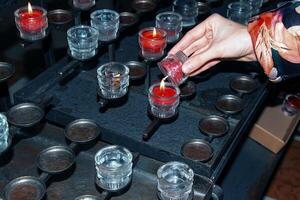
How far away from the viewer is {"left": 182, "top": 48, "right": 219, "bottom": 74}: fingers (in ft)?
3.90

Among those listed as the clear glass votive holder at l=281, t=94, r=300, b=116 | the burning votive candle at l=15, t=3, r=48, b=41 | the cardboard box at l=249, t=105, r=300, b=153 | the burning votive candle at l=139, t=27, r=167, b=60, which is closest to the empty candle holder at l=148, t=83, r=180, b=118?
the burning votive candle at l=139, t=27, r=167, b=60

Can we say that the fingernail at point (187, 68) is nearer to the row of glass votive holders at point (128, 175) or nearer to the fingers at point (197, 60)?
the fingers at point (197, 60)

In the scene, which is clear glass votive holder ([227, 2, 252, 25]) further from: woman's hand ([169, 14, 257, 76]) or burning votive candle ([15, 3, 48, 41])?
burning votive candle ([15, 3, 48, 41])

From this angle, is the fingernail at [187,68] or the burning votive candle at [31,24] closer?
the fingernail at [187,68]

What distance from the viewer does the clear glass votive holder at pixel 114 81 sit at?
3.99 feet

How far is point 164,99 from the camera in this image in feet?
3.76

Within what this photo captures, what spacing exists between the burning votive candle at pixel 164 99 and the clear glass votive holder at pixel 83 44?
0.23 m

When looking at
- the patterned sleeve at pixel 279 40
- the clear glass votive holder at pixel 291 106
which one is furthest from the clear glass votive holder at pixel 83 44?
the clear glass votive holder at pixel 291 106

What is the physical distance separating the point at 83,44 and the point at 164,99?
0.29m

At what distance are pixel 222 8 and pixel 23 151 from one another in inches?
36.6

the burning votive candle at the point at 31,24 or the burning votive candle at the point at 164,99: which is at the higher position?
the burning votive candle at the point at 31,24

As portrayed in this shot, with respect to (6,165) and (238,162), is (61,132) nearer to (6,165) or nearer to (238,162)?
(6,165)

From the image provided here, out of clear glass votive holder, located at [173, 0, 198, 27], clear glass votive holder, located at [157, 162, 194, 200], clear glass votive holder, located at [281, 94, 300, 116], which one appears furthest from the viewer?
clear glass votive holder, located at [281, 94, 300, 116]

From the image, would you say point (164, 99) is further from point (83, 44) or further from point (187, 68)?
point (83, 44)
